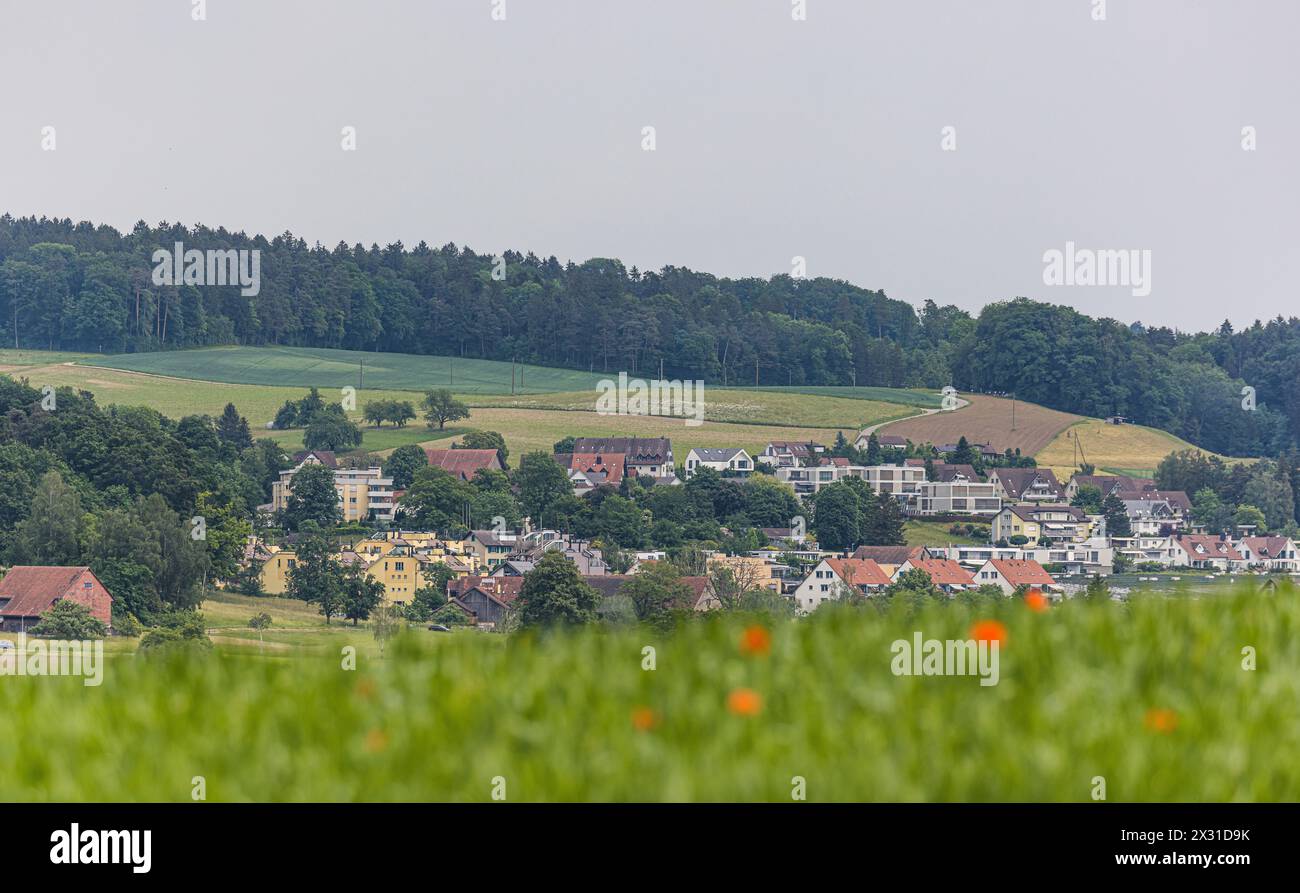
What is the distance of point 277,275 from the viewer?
7795 inches

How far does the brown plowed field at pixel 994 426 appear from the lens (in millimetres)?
155250

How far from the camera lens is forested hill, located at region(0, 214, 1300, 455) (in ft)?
556

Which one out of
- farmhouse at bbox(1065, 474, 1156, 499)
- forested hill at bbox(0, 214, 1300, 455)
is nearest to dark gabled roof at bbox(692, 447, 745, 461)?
farmhouse at bbox(1065, 474, 1156, 499)

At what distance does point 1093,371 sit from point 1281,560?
44.5m

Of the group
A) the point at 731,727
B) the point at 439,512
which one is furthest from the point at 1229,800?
the point at 439,512

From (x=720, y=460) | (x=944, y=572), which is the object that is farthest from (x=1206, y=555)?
(x=720, y=460)

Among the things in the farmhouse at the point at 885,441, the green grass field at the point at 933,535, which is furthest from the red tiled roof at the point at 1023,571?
the farmhouse at the point at 885,441

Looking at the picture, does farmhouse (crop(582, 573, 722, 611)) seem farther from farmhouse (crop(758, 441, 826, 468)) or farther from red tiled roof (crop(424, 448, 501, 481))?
farmhouse (crop(758, 441, 826, 468))

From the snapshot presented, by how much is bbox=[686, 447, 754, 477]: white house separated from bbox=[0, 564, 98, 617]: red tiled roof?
58001 mm

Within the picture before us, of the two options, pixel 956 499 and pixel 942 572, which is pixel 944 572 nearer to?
pixel 942 572

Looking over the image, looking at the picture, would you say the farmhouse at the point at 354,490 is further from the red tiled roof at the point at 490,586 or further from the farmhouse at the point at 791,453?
the farmhouse at the point at 791,453

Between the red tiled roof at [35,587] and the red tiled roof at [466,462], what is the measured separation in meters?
36.8

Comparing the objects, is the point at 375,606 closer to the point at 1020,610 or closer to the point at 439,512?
the point at 439,512

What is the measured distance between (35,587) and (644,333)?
92.0 m
